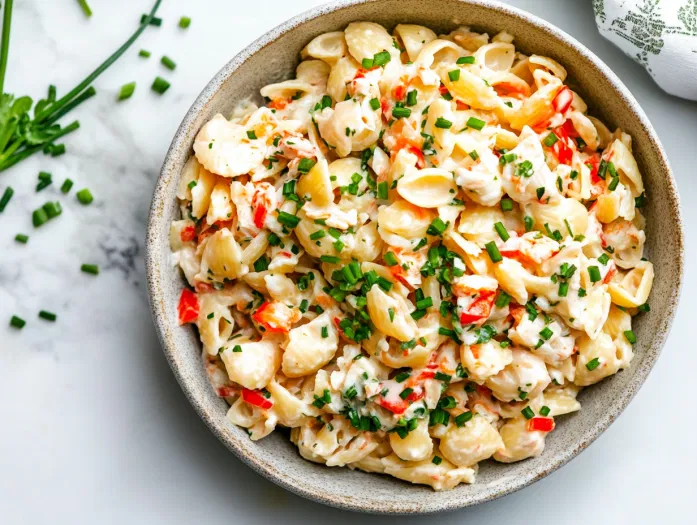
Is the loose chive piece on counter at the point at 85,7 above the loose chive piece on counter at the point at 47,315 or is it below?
above

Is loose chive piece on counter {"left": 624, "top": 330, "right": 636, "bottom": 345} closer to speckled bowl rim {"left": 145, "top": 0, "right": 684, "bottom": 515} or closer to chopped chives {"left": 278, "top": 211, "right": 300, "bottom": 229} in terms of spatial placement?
speckled bowl rim {"left": 145, "top": 0, "right": 684, "bottom": 515}

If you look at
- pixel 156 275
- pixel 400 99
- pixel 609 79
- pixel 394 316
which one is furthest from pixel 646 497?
pixel 156 275

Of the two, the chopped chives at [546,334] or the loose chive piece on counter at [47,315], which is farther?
the loose chive piece on counter at [47,315]

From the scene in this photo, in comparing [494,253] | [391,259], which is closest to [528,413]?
[494,253]

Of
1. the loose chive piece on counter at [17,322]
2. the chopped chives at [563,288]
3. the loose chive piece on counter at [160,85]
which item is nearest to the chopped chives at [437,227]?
the chopped chives at [563,288]

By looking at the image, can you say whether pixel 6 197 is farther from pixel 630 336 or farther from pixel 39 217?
pixel 630 336

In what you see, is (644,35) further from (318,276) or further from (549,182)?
(318,276)

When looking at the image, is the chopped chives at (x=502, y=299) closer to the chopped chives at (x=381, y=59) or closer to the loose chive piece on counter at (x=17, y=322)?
the chopped chives at (x=381, y=59)
